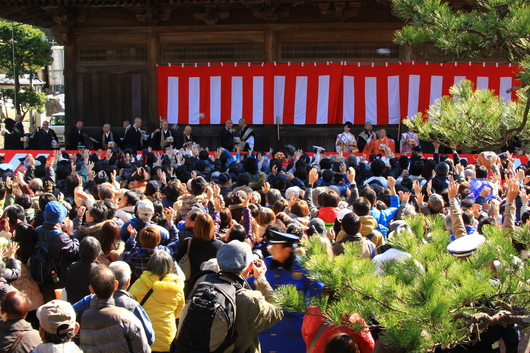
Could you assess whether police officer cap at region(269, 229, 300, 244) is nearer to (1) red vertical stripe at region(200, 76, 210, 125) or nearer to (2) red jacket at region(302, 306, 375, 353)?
(2) red jacket at region(302, 306, 375, 353)

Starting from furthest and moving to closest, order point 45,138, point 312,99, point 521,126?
point 45,138
point 312,99
point 521,126

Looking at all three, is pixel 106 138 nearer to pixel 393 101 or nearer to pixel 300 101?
pixel 300 101

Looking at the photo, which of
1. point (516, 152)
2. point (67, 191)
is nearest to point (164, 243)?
point (67, 191)

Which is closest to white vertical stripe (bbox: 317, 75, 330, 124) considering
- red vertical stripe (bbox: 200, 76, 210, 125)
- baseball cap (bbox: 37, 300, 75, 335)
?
red vertical stripe (bbox: 200, 76, 210, 125)

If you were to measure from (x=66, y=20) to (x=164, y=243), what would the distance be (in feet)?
36.3

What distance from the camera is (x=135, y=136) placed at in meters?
14.2

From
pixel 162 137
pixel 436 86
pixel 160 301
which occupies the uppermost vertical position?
pixel 436 86

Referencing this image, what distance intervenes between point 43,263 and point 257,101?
10.1m

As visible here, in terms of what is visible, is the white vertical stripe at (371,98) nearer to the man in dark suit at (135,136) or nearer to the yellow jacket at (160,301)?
the man in dark suit at (135,136)

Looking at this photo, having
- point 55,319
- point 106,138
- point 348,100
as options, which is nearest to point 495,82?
point 348,100

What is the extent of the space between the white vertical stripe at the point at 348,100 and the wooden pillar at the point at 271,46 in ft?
5.94

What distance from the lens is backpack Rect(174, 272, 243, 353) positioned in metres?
3.23

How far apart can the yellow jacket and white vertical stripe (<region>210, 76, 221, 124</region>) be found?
35.4 ft

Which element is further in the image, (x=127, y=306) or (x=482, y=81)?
(x=482, y=81)
